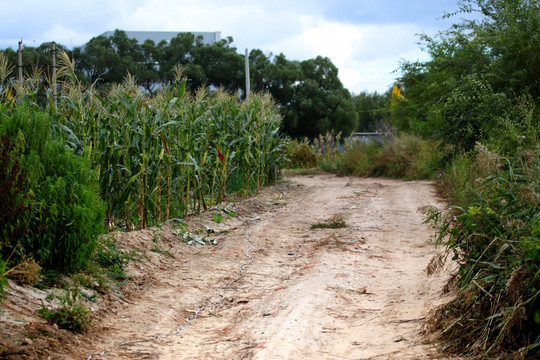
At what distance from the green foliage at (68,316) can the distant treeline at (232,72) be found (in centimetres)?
3290

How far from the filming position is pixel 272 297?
612cm

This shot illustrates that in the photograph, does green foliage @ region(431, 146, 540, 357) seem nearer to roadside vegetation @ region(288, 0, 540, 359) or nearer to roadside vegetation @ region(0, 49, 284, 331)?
roadside vegetation @ region(288, 0, 540, 359)

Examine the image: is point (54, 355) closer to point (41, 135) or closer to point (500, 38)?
point (41, 135)

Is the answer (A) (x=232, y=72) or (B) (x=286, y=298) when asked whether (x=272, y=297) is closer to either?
(B) (x=286, y=298)

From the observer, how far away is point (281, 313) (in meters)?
5.41

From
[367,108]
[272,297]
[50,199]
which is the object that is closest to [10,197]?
[50,199]

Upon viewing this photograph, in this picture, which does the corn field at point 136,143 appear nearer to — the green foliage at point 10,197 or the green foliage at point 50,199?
the green foliage at point 50,199

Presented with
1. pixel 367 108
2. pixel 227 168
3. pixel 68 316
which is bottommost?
pixel 68 316

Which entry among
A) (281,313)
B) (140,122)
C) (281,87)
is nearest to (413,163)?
(140,122)

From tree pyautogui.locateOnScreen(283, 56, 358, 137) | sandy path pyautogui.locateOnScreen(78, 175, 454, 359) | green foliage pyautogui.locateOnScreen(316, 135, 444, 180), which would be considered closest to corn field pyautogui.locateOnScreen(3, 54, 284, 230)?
sandy path pyautogui.locateOnScreen(78, 175, 454, 359)

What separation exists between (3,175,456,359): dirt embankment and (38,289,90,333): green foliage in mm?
142

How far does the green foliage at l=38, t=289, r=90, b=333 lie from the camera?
4734 millimetres

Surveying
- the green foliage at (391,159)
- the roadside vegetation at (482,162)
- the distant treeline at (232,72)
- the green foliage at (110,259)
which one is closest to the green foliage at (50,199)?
the green foliage at (110,259)

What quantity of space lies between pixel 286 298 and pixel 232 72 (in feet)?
120
